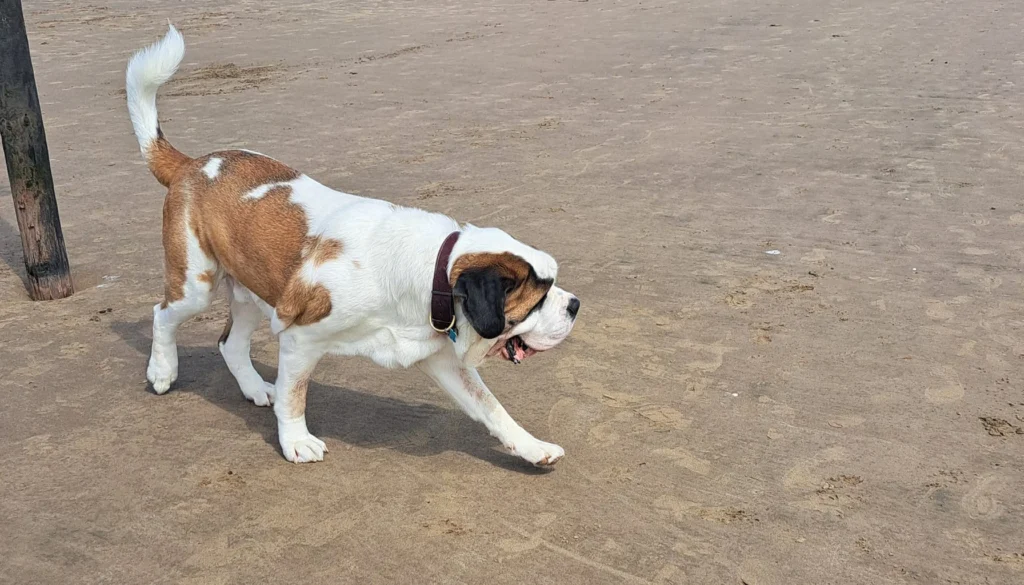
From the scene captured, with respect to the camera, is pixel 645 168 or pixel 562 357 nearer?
pixel 562 357

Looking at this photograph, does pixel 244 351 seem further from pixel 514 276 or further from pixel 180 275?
pixel 514 276

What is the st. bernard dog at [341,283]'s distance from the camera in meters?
4.41

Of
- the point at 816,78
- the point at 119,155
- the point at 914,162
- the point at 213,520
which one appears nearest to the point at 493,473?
the point at 213,520

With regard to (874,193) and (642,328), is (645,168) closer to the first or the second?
(874,193)

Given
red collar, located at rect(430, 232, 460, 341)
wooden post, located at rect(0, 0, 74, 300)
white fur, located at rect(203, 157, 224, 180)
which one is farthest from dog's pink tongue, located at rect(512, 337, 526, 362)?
wooden post, located at rect(0, 0, 74, 300)

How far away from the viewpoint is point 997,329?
6316 mm

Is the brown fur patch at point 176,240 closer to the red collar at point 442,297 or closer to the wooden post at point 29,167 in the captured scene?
the red collar at point 442,297

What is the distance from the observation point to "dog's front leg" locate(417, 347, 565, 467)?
→ 482 cm

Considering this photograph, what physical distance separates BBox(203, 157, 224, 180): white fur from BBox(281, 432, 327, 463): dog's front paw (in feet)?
4.63

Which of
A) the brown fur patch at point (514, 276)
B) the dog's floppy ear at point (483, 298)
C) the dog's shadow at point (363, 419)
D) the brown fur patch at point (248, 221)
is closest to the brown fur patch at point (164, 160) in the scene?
the brown fur patch at point (248, 221)

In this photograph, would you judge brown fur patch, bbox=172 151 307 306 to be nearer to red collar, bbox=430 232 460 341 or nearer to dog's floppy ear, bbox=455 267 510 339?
red collar, bbox=430 232 460 341

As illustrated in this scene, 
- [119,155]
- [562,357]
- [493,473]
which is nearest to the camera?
[493,473]

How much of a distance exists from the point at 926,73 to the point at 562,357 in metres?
10.1

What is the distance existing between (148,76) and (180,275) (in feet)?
3.93
